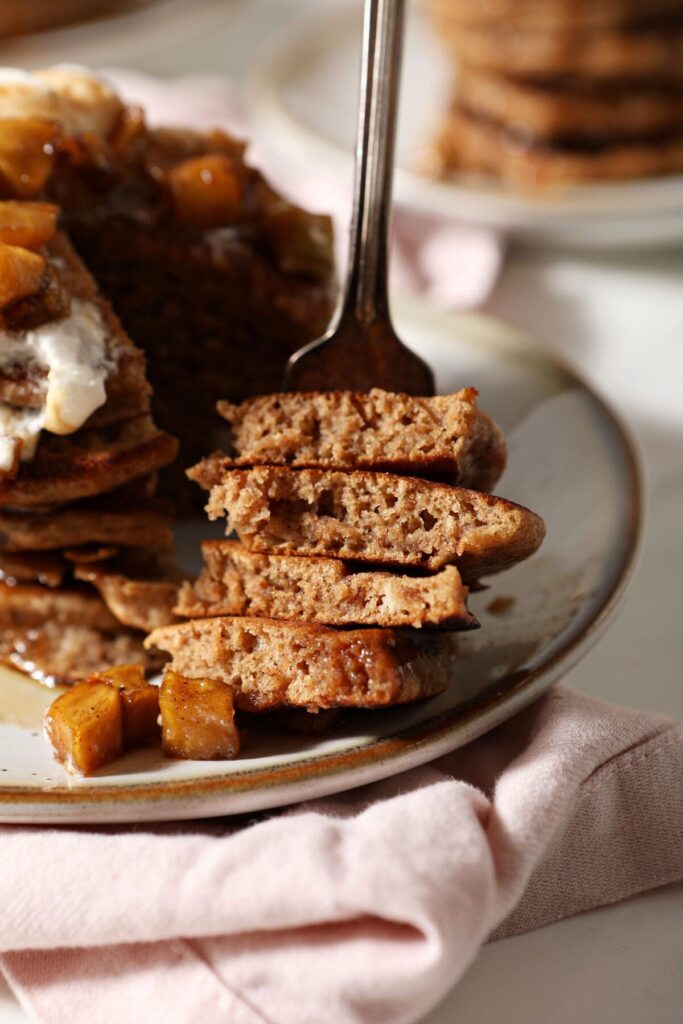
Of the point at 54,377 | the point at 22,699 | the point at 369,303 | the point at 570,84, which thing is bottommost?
the point at 22,699

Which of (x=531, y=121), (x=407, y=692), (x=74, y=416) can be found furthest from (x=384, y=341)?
(x=531, y=121)

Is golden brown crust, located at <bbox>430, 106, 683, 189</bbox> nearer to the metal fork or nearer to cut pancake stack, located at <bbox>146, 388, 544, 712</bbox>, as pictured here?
the metal fork

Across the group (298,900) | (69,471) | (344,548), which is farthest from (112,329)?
(298,900)

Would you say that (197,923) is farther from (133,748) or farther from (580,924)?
(580,924)

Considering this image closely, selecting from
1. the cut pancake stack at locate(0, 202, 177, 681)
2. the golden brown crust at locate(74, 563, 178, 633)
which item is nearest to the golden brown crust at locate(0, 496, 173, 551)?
the cut pancake stack at locate(0, 202, 177, 681)

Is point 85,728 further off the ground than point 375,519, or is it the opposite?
point 375,519

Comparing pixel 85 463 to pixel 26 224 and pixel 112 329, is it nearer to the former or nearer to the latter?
pixel 112 329

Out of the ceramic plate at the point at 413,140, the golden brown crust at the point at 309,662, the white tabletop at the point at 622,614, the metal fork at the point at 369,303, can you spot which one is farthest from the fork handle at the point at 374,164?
the ceramic plate at the point at 413,140
